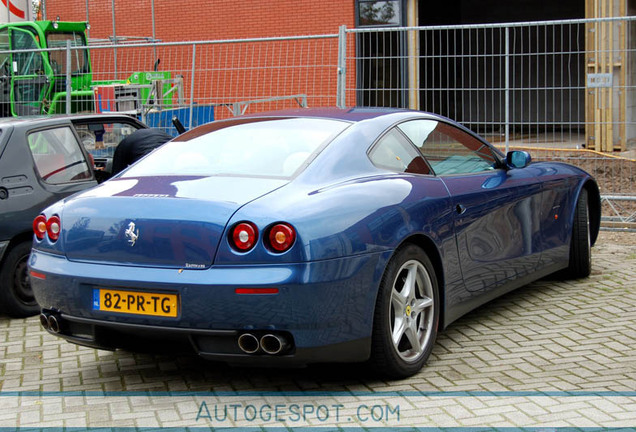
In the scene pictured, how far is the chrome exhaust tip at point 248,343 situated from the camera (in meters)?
4.07

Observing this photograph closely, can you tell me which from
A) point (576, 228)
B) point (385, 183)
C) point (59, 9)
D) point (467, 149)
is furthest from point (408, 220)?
point (59, 9)

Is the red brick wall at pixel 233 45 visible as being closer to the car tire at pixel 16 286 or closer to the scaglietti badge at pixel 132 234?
the car tire at pixel 16 286

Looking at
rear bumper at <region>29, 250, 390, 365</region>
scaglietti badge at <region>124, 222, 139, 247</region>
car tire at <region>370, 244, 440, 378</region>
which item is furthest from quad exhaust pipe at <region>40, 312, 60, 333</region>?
car tire at <region>370, 244, 440, 378</region>

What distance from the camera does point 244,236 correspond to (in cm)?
405

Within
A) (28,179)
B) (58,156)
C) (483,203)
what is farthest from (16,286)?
(483,203)

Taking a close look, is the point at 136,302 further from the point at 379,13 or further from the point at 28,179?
the point at 379,13

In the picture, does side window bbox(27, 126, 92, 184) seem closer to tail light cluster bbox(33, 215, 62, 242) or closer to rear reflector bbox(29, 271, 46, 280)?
tail light cluster bbox(33, 215, 62, 242)

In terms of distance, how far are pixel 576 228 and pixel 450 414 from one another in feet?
10.2

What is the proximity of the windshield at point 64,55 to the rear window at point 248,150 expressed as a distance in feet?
31.2

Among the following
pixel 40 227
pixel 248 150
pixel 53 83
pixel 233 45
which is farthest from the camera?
pixel 233 45

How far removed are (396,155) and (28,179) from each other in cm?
281

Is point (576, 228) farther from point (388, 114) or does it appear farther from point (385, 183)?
point (385, 183)

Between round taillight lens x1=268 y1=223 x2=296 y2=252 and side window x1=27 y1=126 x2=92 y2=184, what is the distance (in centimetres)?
300

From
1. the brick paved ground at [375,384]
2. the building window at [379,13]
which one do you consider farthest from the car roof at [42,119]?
the building window at [379,13]
